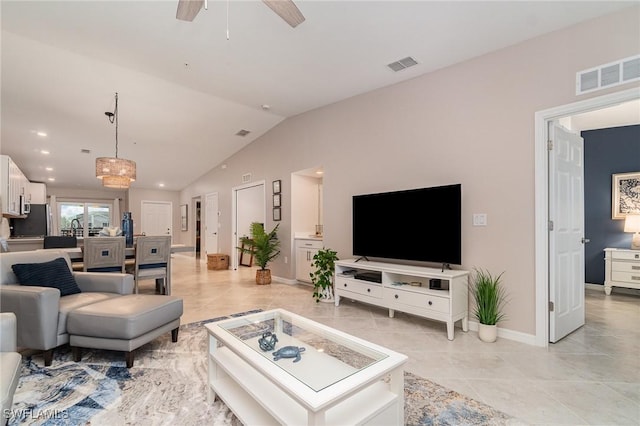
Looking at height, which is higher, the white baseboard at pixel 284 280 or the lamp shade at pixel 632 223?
the lamp shade at pixel 632 223

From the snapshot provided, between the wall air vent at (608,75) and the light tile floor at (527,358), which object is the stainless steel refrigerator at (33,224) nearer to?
the light tile floor at (527,358)

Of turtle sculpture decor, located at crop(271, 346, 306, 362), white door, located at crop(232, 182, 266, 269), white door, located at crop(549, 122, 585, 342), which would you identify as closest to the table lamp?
white door, located at crop(549, 122, 585, 342)

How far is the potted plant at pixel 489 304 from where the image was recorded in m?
2.79

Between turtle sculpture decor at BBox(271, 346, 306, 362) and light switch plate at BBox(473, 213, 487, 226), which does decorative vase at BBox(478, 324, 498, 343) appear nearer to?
light switch plate at BBox(473, 213, 487, 226)

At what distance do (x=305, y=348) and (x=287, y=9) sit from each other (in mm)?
2137

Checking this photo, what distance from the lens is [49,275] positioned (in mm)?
2572

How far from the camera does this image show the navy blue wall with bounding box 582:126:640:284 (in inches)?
175

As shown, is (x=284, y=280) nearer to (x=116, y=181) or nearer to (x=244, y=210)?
(x=244, y=210)

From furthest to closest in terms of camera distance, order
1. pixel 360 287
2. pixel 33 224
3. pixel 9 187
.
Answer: pixel 33 224 → pixel 9 187 → pixel 360 287

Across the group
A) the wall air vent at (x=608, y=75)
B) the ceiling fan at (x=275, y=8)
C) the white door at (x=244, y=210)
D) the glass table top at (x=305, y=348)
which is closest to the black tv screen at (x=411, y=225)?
the wall air vent at (x=608, y=75)

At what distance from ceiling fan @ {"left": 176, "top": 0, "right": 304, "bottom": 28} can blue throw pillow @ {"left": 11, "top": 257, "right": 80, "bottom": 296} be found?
2400 millimetres

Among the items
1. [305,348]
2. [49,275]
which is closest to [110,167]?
[49,275]

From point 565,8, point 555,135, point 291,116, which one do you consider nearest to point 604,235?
point 555,135

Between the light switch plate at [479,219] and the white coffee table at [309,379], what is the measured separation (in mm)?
2098
